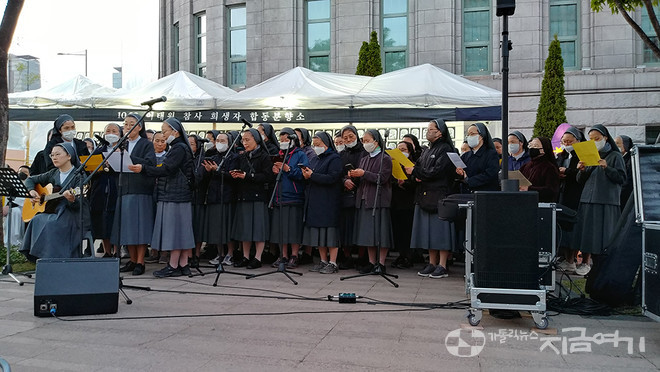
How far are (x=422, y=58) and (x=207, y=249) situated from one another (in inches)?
424

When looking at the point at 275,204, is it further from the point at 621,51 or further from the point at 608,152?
the point at 621,51

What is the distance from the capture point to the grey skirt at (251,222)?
9.17 m

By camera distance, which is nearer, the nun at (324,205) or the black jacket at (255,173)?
the nun at (324,205)

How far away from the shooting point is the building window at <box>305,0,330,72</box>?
20.0m

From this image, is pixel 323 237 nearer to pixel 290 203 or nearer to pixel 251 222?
pixel 290 203

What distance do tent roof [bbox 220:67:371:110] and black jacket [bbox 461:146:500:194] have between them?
3.72 meters

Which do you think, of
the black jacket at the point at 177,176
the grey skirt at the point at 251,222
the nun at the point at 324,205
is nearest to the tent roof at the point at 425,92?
the nun at the point at 324,205

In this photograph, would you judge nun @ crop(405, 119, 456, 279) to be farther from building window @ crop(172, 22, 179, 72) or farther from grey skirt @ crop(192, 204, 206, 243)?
building window @ crop(172, 22, 179, 72)

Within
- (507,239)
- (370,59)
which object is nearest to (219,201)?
(507,239)

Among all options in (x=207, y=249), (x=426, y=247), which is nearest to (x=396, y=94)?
(x=426, y=247)

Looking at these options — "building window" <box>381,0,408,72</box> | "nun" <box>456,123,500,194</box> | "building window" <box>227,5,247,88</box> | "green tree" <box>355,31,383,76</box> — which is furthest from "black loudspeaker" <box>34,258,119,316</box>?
"building window" <box>227,5,247,88</box>

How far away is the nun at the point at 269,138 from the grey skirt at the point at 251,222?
98 centimetres

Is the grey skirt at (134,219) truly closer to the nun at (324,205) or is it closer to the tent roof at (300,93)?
the nun at (324,205)

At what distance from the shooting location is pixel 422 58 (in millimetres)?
18266
